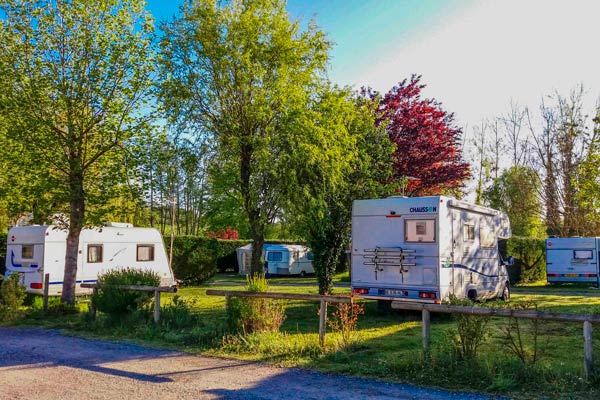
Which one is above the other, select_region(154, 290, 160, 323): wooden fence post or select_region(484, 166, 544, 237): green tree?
select_region(484, 166, 544, 237): green tree

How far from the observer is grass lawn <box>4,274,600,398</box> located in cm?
642

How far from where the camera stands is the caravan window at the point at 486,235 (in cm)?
1362

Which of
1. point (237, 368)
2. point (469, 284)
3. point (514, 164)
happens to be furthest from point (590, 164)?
point (514, 164)

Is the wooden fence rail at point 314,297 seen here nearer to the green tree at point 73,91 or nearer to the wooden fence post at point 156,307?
the wooden fence post at point 156,307

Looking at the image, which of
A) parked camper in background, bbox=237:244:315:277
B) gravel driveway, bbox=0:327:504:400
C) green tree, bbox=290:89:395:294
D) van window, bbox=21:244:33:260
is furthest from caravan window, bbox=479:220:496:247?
parked camper in background, bbox=237:244:315:277

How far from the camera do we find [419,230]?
39.1 feet

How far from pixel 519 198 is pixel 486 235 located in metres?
21.2

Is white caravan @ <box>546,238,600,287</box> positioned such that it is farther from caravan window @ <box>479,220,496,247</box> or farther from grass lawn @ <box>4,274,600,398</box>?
grass lawn @ <box>4,274,600,398</box>

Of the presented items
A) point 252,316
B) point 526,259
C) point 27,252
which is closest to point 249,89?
point 252,316

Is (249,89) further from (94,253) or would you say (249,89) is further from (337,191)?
(94,253)

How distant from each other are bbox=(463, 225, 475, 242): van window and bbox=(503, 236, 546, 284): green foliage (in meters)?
14.6

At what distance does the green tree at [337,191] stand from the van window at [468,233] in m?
3.49

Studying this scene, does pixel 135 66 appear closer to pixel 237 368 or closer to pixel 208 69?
pixel 208 69

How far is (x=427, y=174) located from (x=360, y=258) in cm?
1090
